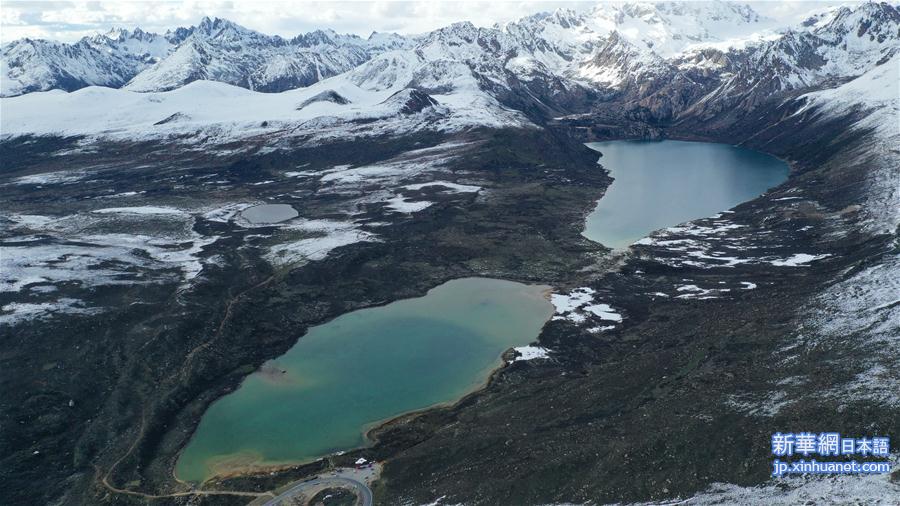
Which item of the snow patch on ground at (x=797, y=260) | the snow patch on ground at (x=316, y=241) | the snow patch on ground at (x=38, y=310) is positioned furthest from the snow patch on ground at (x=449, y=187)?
the snow patch on ground at (x=38, y=310)

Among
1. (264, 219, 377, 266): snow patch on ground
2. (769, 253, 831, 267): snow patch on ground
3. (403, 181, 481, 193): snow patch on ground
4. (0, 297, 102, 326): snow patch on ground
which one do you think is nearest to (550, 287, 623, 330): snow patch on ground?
(769, 253, 831, 267): snow patch on ground

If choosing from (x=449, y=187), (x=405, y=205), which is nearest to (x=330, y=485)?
(x=405, y=205)

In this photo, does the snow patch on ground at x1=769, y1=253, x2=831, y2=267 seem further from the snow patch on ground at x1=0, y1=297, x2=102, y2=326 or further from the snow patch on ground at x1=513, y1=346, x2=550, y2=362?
the snow patch on ground at x1=0, y1=297, x2=102, y2=326

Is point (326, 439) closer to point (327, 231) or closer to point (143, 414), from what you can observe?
point (143, 414)

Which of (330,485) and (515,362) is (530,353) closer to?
(515,362)

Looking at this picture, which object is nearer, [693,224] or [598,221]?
[693,224]

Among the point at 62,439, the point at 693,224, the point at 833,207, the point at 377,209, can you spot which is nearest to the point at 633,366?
the point at 62,439
